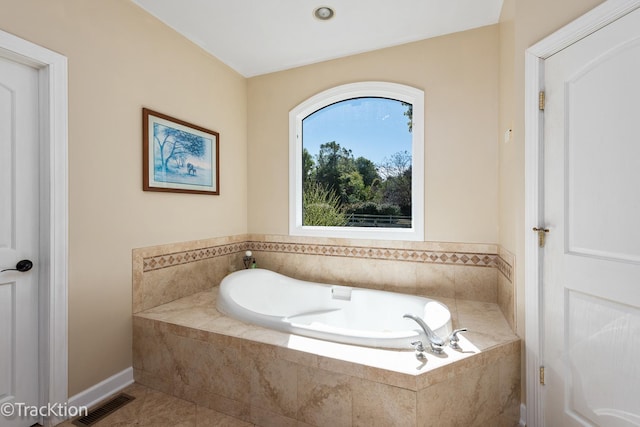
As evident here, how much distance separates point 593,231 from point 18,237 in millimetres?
2829

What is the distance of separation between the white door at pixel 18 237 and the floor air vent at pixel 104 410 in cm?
23

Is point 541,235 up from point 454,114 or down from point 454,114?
down

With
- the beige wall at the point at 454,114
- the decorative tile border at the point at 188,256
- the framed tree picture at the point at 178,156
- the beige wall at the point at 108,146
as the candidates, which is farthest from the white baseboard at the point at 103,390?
the beige wall at the point at 454,114

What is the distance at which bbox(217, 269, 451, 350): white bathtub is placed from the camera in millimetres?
1771

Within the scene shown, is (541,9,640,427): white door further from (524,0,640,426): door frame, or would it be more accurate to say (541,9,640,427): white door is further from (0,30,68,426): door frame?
(0,30,68,426): door frame

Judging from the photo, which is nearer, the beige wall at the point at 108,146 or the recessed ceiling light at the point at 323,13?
the beige wall at the point at 108,146

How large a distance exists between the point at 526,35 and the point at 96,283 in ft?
9.57

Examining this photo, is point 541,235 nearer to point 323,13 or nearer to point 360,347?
point 360,347

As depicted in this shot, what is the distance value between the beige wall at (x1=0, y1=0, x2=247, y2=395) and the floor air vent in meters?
0.16

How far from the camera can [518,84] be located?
1739 mm

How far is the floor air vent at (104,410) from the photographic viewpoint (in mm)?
1700

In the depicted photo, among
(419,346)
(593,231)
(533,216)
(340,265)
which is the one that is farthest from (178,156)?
(593,231)

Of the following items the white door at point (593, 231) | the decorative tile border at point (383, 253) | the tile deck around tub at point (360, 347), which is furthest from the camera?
the decorative tile border at point (383, 253)

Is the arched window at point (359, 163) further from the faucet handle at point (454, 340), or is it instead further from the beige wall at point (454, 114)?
the faucet handle at point (454, 340)
